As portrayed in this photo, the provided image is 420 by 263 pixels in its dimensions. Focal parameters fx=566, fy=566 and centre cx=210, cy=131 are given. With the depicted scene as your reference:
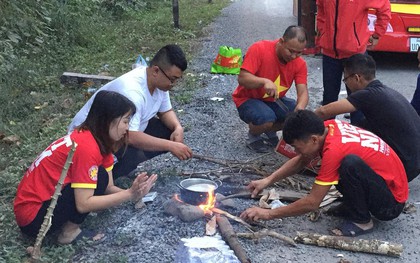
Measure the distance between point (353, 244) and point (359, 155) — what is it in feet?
2.12

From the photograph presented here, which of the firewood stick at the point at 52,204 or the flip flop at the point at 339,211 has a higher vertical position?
the firewood stick at the point at 52,204

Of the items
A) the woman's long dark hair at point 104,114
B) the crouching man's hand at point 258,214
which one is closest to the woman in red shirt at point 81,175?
the woman's long dark hair at point 104,114

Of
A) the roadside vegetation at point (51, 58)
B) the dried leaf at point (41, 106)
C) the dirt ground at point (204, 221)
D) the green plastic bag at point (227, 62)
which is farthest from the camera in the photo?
the green plastic bag at point (227, 62)

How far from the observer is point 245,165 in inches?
215

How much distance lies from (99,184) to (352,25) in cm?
355

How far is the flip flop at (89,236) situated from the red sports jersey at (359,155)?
1.59 meters

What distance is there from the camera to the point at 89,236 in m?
4.04

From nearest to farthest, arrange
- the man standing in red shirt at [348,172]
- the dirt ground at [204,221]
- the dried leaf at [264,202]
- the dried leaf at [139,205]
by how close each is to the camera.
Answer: the dirt ground at [204,221], the man standing in red shirt at [348,172], the dried leaf at [139,205], the dried leaf at [264,202]

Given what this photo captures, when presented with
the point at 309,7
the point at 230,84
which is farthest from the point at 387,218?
the point at 309,7

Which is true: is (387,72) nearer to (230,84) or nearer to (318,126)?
(230,84)

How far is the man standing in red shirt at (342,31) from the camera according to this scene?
6.12 m

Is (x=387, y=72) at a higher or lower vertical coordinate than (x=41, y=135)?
lower

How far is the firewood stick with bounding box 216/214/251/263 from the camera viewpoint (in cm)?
374

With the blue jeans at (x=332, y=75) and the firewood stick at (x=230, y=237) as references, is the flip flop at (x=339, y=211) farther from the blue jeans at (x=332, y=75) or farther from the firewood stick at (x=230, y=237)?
the blue jeans at (x=332, y=75)
